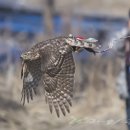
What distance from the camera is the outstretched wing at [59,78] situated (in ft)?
24.6

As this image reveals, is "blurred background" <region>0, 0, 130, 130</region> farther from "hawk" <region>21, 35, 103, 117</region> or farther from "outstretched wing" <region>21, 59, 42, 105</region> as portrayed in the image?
"hawk" <region>21, 35, 103, 117</region>

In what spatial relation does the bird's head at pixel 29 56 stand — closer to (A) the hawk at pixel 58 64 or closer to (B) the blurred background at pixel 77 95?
(A) the hawk at pixel 58 64

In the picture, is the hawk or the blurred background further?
the blurred background

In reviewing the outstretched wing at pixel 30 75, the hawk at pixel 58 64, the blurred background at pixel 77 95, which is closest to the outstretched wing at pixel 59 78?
the hawk at pixel 58 64

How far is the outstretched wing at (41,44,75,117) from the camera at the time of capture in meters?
7.51

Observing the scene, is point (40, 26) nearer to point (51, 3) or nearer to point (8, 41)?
point (51, 3)

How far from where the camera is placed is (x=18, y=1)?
27.5 meters

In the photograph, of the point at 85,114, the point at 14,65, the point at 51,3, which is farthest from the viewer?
the point at 51,3

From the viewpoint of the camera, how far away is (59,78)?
25.0ft

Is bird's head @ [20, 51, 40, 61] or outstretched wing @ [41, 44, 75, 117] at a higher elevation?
bird's head @ [20, 51, 40, 61]

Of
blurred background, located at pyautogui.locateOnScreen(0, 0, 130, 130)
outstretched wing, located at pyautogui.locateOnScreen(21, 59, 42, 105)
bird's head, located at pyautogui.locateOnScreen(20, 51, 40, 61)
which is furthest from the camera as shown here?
blurred background, located at pyautogui.locateOnScreen(0, 0, 130, 130)

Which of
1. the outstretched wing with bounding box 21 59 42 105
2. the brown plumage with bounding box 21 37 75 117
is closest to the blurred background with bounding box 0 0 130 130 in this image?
the outstretched wing with bounding box 21 59 42 105

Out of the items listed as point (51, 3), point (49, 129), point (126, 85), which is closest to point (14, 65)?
point (49, 129)

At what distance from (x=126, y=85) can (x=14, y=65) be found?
408 centimetres
